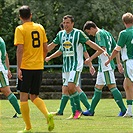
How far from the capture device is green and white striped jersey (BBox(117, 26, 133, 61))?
44.6ft

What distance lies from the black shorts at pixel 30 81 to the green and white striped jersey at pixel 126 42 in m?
2.91

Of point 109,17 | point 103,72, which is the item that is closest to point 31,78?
point 103,72

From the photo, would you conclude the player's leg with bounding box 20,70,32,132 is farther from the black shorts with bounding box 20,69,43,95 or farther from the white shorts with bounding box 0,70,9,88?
the white shorts with bounding box 0,70,9,88

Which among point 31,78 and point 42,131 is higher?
point 31,78

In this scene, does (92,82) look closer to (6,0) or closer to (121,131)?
(6,0)

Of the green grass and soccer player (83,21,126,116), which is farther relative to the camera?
soccer player (83,21,126,116)

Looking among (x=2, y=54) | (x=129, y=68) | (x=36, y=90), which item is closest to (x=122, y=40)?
(x=129, y=68)

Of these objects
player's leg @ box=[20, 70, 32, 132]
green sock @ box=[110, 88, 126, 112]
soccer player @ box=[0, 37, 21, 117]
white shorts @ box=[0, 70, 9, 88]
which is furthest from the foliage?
player's leg @ box=[20, 70, 32, 132]

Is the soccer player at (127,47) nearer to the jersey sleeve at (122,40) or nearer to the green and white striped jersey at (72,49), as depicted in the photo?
the jersey sleeve at (122,40)

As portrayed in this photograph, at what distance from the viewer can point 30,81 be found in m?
11.1

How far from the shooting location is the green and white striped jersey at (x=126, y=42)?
44.6ft

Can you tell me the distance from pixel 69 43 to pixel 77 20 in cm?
1710

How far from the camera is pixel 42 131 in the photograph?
11094mm

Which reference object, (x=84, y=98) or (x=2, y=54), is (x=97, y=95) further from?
(x=2, y=54)
